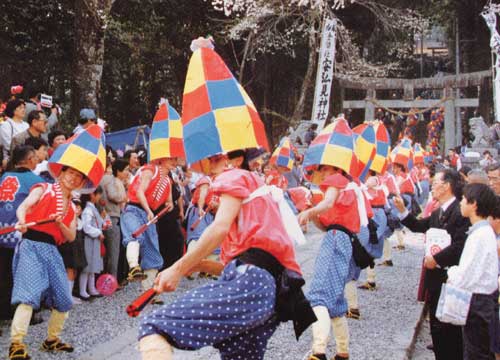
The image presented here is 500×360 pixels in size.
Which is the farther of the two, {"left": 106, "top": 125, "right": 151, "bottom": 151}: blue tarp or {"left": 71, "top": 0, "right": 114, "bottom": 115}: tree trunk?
{"left": 106, "top": 125, "right": 151, "bottom": 151}: blue tarp

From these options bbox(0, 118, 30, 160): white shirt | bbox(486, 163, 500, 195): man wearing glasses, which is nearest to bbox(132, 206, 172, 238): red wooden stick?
bbox(0, 118, 30, 160): white shirt

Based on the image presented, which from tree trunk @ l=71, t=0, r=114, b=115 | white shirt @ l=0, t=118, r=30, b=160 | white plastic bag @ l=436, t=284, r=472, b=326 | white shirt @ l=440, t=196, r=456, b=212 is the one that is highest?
tree trunk @ l=71, t=0, r=114, b=115

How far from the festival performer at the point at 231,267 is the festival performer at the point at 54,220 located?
1.77 metres

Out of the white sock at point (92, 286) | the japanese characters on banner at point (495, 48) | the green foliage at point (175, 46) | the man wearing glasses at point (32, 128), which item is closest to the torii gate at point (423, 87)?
the japanese characters on banner at point (495, 48)

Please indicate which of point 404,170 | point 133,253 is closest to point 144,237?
point 133,253

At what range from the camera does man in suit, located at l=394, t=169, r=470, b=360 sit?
4.68 meters

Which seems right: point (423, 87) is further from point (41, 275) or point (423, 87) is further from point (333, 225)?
point (41, 275)

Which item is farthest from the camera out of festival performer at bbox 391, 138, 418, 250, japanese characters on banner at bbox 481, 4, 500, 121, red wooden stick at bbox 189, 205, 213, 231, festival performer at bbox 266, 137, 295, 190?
japanese characters on banner at bbox 481, 4, 500, 121

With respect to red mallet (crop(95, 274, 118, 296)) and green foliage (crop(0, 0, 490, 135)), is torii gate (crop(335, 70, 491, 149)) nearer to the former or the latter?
green foliage (crop(0, 0, 490, 135))

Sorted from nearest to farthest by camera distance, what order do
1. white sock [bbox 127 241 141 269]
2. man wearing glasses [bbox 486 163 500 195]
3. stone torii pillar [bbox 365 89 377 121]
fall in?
man wearing glasses [bbox 486 163 500 195]
white sock [bbox 127 241 141 269]
stone torii pillar [bbox 365 89 377 121]

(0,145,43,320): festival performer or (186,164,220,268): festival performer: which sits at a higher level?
(0,145,43,320): festival performer

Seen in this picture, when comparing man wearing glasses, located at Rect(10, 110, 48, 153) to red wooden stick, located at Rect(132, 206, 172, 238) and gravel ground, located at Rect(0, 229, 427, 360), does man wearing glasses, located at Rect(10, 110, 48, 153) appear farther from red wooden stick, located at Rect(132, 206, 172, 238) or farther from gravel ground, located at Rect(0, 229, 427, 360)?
gravel ground, located at Rect(0, 229, 427, 360)

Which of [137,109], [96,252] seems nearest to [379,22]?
[137,109]

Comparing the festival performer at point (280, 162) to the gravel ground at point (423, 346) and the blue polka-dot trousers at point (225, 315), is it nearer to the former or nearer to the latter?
the gravel ground at point (423, 346)
